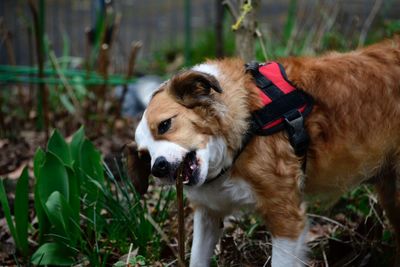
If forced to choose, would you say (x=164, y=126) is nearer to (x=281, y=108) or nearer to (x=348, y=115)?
(x=281, y=108)

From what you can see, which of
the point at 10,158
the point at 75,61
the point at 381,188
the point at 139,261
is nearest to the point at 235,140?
the point at 139,261

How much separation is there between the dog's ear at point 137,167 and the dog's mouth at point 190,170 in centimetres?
34

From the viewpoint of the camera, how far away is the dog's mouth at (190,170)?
9.58 ft

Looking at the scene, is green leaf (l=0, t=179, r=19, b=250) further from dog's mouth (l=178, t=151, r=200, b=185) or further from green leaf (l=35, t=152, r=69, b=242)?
dog's mouth (l=178, t=151, r=200, b=185)

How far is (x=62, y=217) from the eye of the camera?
353 centimetres

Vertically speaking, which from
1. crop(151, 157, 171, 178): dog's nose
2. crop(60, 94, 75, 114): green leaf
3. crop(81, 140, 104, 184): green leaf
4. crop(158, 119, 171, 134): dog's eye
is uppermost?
crop(158, 119, 171, 134): dog's eye

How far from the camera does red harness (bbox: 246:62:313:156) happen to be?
3121 mm

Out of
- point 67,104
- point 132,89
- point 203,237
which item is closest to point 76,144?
point 203,237

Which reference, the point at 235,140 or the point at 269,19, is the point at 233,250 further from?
the point at 269,19

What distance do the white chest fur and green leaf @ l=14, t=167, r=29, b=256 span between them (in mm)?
968

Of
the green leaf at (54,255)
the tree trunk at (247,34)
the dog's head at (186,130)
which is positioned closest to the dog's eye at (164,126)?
the dog's head at (186,130)

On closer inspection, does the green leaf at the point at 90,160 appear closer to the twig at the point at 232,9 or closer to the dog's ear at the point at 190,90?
the dog's ear at the point at 190,90

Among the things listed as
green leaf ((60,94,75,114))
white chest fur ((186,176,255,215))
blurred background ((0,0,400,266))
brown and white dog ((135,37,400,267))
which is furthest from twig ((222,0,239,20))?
green leaf ((60,94,75,114))

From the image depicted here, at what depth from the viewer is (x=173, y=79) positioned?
305 centimetres
